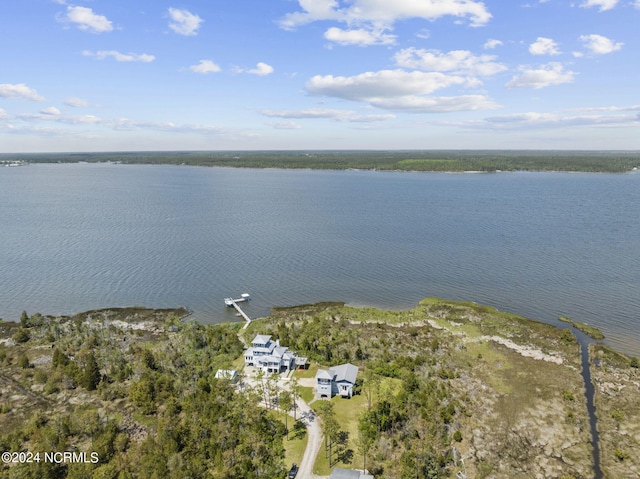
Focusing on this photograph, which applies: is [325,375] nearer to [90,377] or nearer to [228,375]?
[228,375]

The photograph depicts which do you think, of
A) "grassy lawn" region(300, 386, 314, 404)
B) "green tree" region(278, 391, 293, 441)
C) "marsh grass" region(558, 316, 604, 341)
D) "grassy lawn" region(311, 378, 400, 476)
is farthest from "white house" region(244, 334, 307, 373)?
"marsh grass" region(558, 316, 604, 341)

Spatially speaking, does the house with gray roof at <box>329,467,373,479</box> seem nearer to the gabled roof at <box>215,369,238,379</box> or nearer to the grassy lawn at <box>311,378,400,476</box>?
the grassy lawn at <box>311,378,400,476</box>

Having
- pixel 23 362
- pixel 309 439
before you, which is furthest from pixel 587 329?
pixel 23 362

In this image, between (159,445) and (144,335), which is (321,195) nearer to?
(144,335)

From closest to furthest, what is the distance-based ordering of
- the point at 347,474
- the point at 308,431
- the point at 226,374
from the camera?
1. the point at 347,474
2. the point at 308,431
3. the point at 226,374

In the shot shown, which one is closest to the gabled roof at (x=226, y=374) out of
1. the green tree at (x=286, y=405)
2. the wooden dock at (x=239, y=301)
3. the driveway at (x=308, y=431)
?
the driveway at (x=308, y=431)
